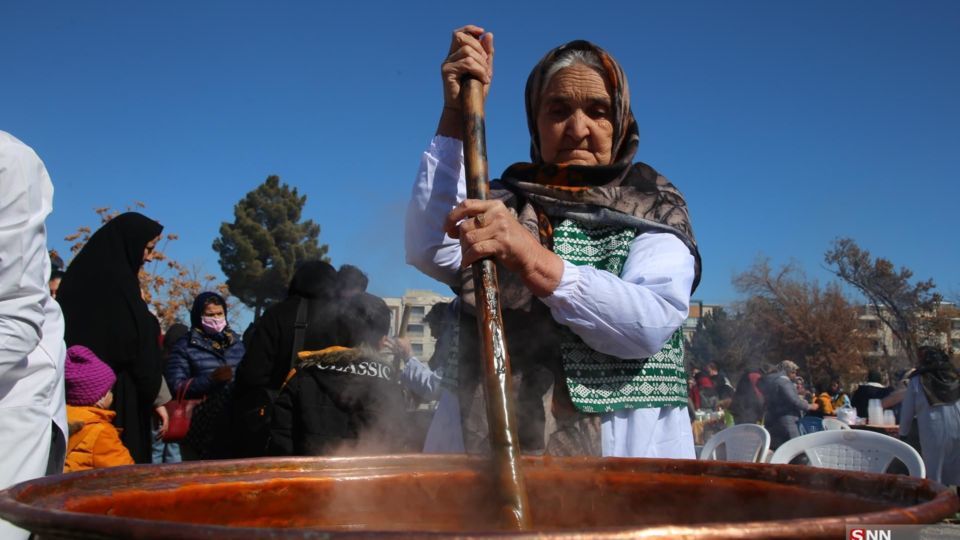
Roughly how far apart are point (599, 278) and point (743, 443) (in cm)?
413

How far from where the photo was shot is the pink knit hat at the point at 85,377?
3.57 meters

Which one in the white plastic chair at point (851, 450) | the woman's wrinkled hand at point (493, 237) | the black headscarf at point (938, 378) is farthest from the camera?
the black headscarf at point (938, 378)

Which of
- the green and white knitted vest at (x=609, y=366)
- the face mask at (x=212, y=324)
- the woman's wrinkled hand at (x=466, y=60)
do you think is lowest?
the green and white knitted vest at (x=609, y=366)

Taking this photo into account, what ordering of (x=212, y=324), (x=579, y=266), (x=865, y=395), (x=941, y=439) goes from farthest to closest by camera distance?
(x=865, y=395)
(x=941, y=439)
(x=212, y=324)
(x=579, y=266)

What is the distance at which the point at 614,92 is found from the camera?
1859mm

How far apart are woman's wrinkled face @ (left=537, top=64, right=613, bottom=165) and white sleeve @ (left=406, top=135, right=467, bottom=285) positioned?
0.94ft

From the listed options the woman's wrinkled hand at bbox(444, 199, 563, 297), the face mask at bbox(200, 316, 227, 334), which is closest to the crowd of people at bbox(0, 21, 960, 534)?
the woman's wrinkled hand at bbox(444, 199, 563, 297)

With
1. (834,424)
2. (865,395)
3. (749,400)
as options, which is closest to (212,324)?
(834,424)

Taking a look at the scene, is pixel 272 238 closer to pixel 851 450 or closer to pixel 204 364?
pixel 204 364

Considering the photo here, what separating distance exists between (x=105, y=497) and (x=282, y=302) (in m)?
3.26

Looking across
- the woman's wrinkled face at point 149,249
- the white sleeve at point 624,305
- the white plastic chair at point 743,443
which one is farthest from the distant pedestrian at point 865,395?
the white sleeve at point 624,305

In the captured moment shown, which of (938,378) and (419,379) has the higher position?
(938,378)

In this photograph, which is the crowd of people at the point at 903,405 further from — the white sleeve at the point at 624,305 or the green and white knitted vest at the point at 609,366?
the white sleeve at the point at 624,305

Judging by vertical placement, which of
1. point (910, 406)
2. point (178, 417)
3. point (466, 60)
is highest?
point (466, 60)
